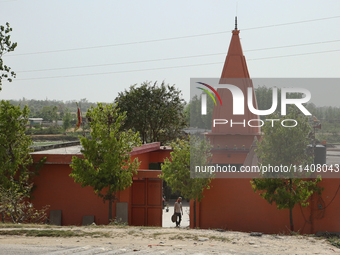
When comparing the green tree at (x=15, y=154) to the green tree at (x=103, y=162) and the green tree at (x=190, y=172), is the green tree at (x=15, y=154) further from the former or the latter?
the green tree at (x=190, y=172)

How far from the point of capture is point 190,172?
14727mm

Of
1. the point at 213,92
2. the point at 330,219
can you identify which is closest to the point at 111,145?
the point at 213,92

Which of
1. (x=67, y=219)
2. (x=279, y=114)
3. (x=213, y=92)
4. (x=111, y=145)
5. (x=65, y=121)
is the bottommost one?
(x=67, y=219)

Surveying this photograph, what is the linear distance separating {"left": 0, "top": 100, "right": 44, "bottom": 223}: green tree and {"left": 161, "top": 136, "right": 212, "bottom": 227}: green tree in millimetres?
5670

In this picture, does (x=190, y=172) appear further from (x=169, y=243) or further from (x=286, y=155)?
(x=169, y=243)

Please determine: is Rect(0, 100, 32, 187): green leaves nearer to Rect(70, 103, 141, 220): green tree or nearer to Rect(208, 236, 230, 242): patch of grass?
Rect(70, 103, 141, 220): green tree

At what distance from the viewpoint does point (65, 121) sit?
112 m

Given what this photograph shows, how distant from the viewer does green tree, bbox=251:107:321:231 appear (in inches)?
528

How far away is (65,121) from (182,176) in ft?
335

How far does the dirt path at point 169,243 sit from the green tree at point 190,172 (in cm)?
321

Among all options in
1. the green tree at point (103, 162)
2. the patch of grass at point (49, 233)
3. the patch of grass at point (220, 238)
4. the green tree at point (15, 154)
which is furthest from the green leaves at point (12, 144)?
the patch of grass at point (220, 238)

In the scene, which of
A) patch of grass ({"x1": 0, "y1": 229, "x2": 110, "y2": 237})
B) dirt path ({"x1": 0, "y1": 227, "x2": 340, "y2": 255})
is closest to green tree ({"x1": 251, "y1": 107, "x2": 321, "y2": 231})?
dirt path ({"x1": 0, "y1": 227, "x2": 340, "y2": 255})

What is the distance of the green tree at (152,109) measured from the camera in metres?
34.2

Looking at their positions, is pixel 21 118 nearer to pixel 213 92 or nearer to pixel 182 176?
pixel 182 176
